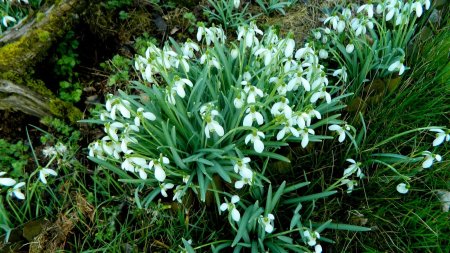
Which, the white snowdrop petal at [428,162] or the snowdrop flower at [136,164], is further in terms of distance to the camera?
the white snowdrop petal at [428,162]

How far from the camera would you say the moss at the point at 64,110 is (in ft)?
9.02

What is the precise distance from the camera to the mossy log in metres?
2.68

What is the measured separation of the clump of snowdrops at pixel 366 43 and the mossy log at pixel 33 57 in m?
1.66

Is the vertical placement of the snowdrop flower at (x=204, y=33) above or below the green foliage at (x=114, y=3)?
below

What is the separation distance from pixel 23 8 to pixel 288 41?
2.03 metres

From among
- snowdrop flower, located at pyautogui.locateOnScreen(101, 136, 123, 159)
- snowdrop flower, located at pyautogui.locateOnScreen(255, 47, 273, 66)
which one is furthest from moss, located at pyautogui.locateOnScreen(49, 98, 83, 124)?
snowdrop flower, located at pyautogui.locateOnScreen(255, 47, 273, 66)

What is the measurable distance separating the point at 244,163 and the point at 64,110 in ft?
4.61

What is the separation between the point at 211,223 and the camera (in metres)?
2.38

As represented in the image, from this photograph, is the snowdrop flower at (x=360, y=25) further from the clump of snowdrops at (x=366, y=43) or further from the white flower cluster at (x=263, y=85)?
the white flower cluster at (x=263, y=85)

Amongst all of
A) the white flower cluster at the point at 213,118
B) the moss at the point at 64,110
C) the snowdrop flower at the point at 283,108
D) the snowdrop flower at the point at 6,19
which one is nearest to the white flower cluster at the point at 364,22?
the white flower cluster at the point at 213,118

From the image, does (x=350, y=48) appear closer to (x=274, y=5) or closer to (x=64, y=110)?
(x=274, y=5)

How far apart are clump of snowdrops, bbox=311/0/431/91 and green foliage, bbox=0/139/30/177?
6.22 ft

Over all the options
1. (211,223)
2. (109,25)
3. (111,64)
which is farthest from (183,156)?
(109,25)

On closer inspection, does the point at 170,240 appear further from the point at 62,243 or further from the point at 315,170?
the point at 315,170
